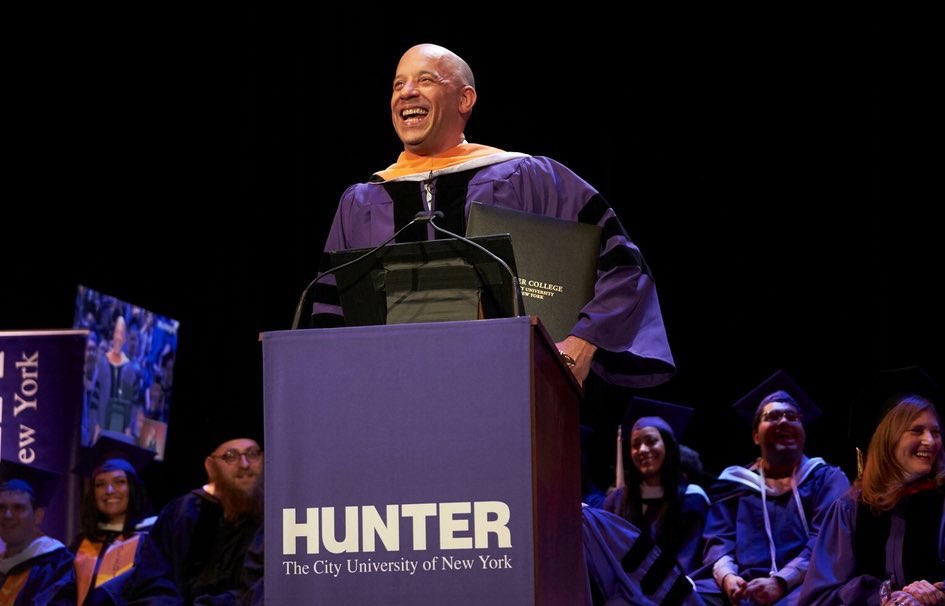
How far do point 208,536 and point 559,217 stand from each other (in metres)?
3.81

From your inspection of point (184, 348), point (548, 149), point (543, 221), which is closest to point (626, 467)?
point (548, 149)

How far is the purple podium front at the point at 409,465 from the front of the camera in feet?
6.38

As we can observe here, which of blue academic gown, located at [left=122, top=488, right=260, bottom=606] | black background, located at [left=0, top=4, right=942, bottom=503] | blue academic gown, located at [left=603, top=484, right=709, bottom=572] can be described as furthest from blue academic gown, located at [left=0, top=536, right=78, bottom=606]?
blue academic gown, located at [left=603, top=484, right=709, bottom=572]

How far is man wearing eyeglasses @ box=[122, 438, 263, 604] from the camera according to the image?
6.01m

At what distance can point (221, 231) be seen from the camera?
8.45 m

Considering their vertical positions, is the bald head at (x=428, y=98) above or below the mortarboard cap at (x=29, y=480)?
above

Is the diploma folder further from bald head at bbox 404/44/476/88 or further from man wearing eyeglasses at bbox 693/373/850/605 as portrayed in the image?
man wearing eyeglasses at bbox 693/373/850/605

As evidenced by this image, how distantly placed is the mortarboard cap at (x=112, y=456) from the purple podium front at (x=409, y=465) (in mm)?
4934

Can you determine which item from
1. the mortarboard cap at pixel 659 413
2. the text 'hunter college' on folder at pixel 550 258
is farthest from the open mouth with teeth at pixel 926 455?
the text 'hunter college' on folder at pixel 550 258

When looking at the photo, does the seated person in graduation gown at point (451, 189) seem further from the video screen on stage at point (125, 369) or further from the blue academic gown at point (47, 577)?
the video screen on stage at point (125, 369)

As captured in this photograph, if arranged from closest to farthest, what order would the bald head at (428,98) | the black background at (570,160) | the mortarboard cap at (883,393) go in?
1. the bald head at (428,98)
2. the mortarboard cap at (883,393)
3. the black background at (570,160)

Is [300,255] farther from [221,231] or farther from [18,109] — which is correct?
[18,109]

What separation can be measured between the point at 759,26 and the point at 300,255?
3251 mm

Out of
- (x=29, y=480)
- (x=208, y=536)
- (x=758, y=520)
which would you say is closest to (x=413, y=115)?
(x=758, y=520)
